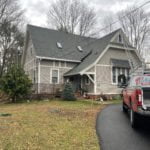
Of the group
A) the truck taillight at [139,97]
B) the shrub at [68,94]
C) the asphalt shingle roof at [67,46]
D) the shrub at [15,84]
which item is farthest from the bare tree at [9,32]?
the truck taillight at [139,97]

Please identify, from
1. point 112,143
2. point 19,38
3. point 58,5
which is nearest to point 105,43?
point 112,143

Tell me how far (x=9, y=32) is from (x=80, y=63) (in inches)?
667

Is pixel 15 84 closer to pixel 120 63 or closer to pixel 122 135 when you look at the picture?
pixel 120 63

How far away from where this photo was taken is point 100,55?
17250mm

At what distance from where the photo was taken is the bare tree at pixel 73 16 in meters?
37.1

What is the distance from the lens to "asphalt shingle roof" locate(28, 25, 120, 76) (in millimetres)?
18500

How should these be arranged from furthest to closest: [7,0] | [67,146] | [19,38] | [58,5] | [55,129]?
[58,5] < [19,38] < [7,0] < [55,129] < [67,146]

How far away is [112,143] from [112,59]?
14039mm

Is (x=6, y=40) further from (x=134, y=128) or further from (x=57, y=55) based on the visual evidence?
(x=134, y=128)

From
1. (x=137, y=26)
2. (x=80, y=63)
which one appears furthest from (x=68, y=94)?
(x=137, y=26)

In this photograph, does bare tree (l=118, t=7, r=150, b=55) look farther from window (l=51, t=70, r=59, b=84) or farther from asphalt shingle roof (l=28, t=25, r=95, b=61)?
window (l=51, t=70, r=59, b=84)

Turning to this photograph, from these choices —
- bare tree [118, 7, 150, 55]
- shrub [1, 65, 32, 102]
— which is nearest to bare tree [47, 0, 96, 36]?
bare tree [118, 7, 150, 55]

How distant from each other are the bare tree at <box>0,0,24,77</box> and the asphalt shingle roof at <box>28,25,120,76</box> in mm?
10973

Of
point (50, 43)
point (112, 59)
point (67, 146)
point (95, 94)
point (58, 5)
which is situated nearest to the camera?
point (67, 146)
